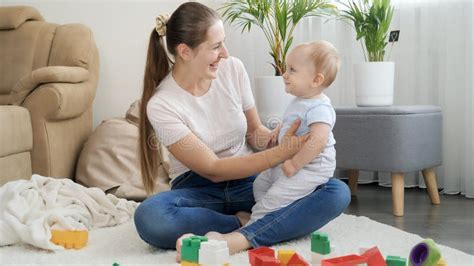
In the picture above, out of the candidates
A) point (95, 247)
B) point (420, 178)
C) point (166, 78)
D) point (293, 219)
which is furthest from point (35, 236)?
point (420, 178)

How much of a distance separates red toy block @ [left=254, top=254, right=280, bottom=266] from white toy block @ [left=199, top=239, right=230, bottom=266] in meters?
0.08

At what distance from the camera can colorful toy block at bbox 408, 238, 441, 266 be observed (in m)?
1.23

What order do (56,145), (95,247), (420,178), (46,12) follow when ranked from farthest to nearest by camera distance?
(46,12) → (420,178) → (56,145) → (95,247)

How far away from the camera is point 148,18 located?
12.5 feet

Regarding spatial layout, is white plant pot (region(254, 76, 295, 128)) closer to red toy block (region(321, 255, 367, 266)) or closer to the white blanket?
the white blanket

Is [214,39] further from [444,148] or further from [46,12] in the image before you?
[46,12]

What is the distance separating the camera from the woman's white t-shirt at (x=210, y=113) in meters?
1.80

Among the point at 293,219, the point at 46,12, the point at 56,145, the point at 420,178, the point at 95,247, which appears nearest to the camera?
the point at 293,219

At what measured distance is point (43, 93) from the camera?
279 centimetres

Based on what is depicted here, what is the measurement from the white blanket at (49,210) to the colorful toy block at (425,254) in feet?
3.58

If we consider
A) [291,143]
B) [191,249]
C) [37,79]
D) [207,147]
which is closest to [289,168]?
[291,143]

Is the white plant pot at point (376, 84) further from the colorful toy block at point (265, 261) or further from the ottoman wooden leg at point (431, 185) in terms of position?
the colorful toy block at point (265, 261)

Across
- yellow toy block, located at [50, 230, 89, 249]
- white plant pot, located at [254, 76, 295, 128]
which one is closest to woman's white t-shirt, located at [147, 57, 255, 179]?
yellow toy block, located at [50, 230, 89, 249]

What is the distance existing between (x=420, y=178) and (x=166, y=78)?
1.77 metres
